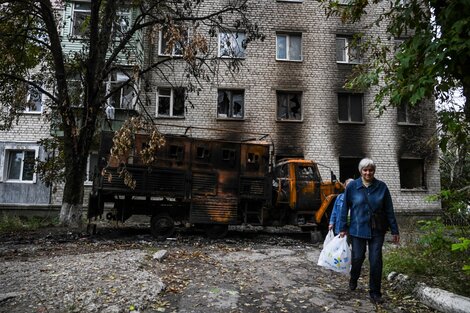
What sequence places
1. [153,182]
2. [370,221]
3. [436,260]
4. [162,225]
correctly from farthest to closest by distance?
[162,225] → [153,182] → [436,260] → [370,221]

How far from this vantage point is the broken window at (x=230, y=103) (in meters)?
18.3

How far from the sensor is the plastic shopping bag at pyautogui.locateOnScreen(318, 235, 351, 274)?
5.18 metres

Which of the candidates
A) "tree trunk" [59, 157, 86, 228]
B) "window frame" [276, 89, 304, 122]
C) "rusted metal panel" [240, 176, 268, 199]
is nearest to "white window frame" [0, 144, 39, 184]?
"tree trunk" [59, 157, 86, 228]

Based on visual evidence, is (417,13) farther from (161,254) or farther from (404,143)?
(404,143)

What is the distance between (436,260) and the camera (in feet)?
19.2

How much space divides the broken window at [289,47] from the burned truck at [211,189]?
8.89 m

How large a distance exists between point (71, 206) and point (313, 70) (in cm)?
1280

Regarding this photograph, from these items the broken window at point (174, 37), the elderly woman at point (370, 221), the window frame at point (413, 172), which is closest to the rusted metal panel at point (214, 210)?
the broken window at point (174, 37)

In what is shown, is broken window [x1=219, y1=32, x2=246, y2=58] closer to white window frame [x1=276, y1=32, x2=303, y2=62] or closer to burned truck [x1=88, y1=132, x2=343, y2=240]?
white window frame [x1=276, y1=32, x2=303, y2=62]

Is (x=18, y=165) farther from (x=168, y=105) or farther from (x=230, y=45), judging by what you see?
(x=230, y=45)

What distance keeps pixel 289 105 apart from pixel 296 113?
52cm

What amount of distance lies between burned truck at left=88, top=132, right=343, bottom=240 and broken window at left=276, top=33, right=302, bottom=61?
8.89 meters

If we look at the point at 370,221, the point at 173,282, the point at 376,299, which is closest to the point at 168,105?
the point at 173,282

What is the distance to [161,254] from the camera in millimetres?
7168
